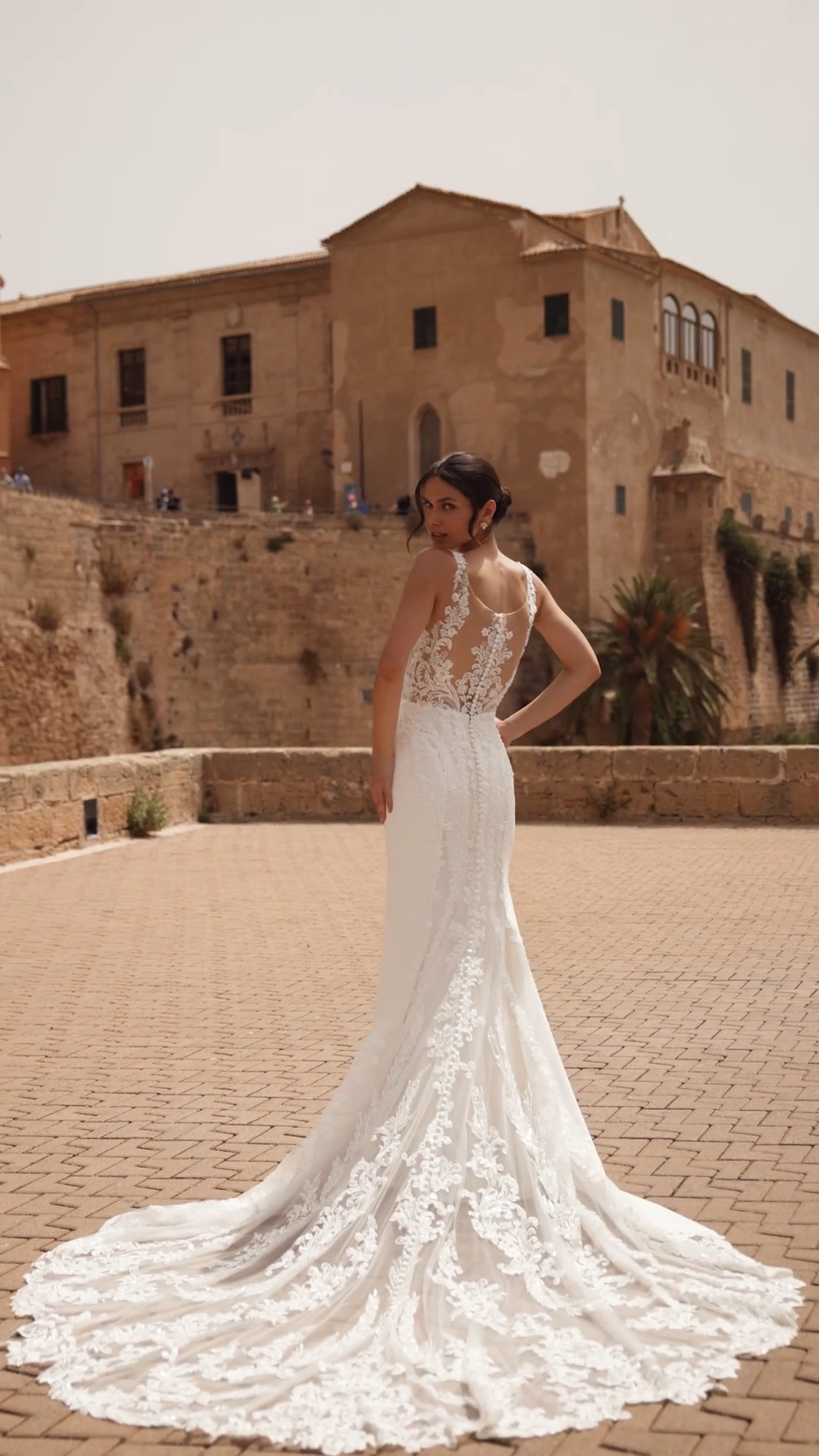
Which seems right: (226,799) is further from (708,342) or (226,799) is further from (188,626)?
(708,342)

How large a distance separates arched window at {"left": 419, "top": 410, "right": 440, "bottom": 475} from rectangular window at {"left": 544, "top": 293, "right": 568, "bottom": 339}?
3257 mm

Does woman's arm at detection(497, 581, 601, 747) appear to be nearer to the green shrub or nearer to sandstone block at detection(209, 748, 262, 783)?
the green shrub

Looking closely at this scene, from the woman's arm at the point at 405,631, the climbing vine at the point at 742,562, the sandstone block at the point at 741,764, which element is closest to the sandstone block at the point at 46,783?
the sandstone block at the point at 741,764

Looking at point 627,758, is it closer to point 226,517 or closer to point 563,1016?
point 563,1016

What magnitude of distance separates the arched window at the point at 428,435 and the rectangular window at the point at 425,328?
57.2 inches

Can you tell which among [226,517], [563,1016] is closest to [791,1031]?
[563,1016]

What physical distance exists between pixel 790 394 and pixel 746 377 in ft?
10.8

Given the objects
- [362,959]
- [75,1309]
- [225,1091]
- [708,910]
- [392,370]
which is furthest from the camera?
[392,370]

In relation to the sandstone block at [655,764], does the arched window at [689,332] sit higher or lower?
higher

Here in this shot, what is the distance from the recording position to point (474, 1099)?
3713mm

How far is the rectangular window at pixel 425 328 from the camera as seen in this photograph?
3428cm

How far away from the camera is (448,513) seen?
3883 mm

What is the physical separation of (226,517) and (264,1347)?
2824 centimetres

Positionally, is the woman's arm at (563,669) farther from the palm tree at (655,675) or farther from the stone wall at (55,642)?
the palm tree at (655,675)
